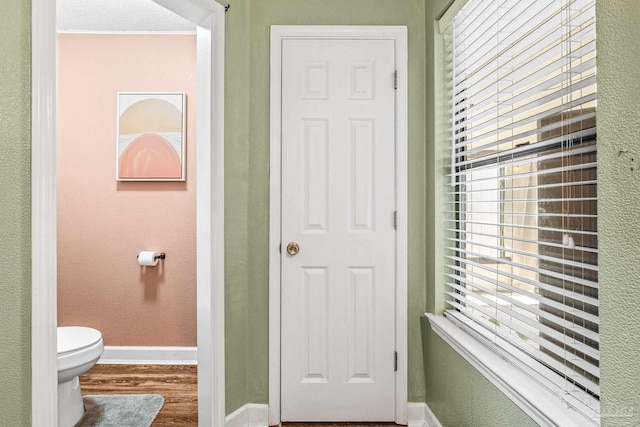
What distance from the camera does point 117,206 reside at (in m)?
3.11

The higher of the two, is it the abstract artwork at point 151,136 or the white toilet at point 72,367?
the abstract artwork at point 151,136

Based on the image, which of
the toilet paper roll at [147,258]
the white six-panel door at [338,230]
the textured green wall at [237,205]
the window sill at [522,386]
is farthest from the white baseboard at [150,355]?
the window sill at [522,386]

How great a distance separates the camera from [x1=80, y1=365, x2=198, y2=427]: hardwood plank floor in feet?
7.80

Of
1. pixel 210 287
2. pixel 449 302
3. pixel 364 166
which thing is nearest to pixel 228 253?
pixel 210 287

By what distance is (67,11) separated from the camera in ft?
9.21

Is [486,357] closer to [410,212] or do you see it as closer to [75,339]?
[410,212]

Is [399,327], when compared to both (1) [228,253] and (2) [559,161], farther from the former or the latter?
(2) [559,161]

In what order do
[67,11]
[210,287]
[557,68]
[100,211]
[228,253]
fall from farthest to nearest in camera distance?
1. [100,211]
2. [67,11]
3. [228,253]
4. [210,287]
5. [557,68]

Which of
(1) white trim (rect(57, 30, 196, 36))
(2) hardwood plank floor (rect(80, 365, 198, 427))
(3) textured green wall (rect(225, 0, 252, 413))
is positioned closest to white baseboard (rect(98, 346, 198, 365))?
(2) hardwood plank floor (rect(80, 365, 198, 427))

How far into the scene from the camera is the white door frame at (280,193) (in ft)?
7.29

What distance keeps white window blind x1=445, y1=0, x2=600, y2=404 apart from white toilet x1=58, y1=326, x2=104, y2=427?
77.6 inches

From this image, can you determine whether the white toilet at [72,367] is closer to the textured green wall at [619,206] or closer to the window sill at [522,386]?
the window sill at [522,386]

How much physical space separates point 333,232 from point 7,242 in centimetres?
142

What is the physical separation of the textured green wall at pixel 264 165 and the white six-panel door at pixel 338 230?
109 millimetres
